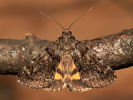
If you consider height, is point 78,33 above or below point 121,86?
above

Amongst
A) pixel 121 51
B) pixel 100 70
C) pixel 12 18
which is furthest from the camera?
pixel 12 18

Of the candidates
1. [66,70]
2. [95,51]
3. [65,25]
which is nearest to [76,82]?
[66,70]

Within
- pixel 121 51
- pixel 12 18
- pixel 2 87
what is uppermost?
pixel 12 18

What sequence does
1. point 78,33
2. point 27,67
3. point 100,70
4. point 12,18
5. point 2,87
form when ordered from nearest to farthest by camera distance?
point 27,67, point 100,70, point 2,87, point 78,33, point 12,18

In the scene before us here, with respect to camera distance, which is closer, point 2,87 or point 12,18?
point 2,87

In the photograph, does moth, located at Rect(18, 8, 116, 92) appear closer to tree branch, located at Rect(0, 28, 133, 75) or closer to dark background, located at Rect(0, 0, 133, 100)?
tree branch, located at Rect(0, 28, 133, 75)

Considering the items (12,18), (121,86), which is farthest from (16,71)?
(12,18)

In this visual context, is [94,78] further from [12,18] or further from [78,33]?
[12,18]

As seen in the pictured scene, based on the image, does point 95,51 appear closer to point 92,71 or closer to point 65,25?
point 92,71
